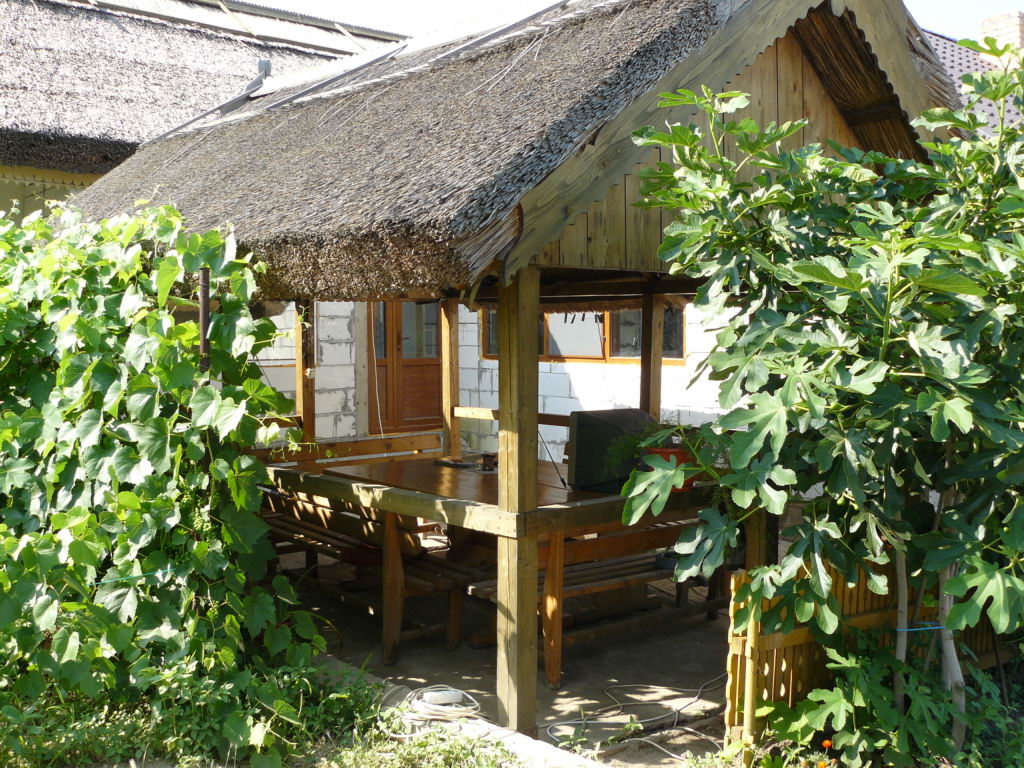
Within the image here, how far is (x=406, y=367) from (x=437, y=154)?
309 inches

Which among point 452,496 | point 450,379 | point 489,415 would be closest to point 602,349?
point 450,379

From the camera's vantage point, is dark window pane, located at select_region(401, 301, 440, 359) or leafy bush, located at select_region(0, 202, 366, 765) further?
dark window pane, located at select_region(401, 301, 440, 359)

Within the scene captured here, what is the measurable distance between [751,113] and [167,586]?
125 inches

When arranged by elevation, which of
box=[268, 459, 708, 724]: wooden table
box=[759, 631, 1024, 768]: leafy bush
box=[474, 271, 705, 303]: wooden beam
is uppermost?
box=[474, 271, 705, 303]: wooden beam

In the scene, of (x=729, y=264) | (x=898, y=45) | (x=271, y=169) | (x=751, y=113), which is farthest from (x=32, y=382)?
(x=898, y=45)

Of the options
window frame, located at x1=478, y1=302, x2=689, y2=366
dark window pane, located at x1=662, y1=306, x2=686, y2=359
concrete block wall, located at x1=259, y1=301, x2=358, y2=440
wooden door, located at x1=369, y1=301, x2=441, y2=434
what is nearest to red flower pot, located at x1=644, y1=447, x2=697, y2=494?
window frame, located at x1=478, y1=302, x2=689, y2=366

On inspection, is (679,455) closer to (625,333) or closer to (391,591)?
(391,591)

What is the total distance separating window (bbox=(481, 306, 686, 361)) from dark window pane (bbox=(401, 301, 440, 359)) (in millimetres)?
1532

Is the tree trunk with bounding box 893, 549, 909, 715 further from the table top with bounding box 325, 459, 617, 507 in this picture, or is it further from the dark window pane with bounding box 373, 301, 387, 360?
the dark window pane with bounding box 373, 301, 387, 360

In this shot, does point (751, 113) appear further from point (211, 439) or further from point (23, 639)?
point (23, 639)

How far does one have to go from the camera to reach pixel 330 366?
10.4 metres

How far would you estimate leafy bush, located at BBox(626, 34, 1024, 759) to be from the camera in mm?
2943

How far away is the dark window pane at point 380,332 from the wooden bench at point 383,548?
17.1 ft

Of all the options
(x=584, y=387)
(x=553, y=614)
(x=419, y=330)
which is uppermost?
(x=419, y=330)
